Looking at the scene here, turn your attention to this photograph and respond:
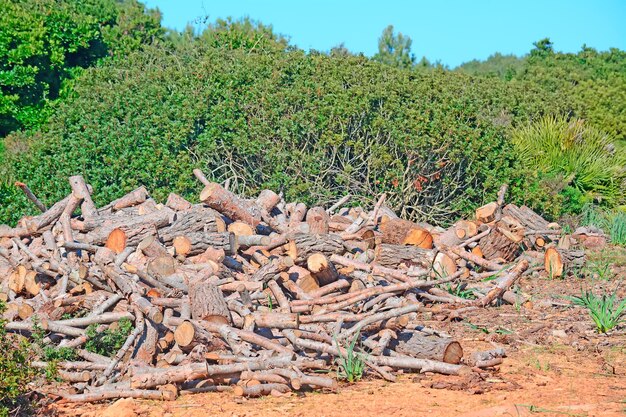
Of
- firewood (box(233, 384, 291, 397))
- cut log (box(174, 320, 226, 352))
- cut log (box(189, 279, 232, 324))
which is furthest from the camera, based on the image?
cut log (box(189, 279, 232, 324))

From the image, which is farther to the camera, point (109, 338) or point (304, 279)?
point (304, 279)

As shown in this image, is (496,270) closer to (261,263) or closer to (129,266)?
(261,263)

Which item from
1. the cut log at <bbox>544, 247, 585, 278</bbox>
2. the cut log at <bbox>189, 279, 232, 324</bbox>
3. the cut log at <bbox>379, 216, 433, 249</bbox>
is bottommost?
the cut log at <bbox>189, 279, 232, 324</bbox>

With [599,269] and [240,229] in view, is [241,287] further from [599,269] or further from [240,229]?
[599,269]

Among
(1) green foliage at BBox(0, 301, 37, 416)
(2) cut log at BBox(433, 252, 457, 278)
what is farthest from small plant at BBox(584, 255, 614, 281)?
(1) green foliage at BBox(0, 301, 37, 416)

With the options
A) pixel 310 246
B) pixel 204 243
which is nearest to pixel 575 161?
pixel 310 246

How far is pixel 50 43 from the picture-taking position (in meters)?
17.4

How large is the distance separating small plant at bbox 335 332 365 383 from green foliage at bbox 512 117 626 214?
7.99 meters

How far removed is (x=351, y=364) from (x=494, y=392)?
1057mm

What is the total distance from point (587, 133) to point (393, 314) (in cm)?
941

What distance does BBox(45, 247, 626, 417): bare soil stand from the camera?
581 centimetres

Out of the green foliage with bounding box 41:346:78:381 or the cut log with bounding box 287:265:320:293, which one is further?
the cut log with bounding box 287:265:320:293

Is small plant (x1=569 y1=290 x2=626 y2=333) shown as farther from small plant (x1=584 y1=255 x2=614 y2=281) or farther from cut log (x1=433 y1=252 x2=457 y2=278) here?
small plant (x1=584 y1=255 x2=614 y2=281)

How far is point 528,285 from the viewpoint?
9.95 meters
